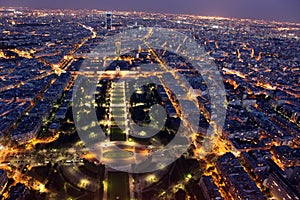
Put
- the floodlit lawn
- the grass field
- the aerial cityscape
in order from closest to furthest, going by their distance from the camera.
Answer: the grass field
the aerial cityscape
the floodlit lawn

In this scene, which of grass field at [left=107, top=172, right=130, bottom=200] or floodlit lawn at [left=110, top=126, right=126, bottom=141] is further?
floodlit lawn at [left=110, top=126, right=126, bottom=141]

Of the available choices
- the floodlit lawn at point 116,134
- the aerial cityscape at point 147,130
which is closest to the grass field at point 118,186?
the aerial cityscape at point 147,130

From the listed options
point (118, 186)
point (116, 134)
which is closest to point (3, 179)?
point (118, 186)

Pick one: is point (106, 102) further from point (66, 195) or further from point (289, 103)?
point (289, 103)

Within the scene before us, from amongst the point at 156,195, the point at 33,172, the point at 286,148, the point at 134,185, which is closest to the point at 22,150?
the point at 33,172

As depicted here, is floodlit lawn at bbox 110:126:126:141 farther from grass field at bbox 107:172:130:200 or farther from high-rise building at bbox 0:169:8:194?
high-rise building at bbox 0:169:8:194

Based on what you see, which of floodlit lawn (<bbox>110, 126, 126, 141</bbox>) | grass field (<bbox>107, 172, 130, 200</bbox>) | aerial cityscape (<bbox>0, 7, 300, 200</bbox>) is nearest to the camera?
grass field (<bbox>107, 172, 130, 200</bbox>)

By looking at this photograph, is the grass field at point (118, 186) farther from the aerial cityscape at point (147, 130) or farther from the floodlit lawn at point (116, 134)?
the floodlit lawn at point (116, 134)

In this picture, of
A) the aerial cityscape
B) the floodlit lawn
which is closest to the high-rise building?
the aerial cityscape

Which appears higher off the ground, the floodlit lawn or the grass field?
the floodlit lawn
